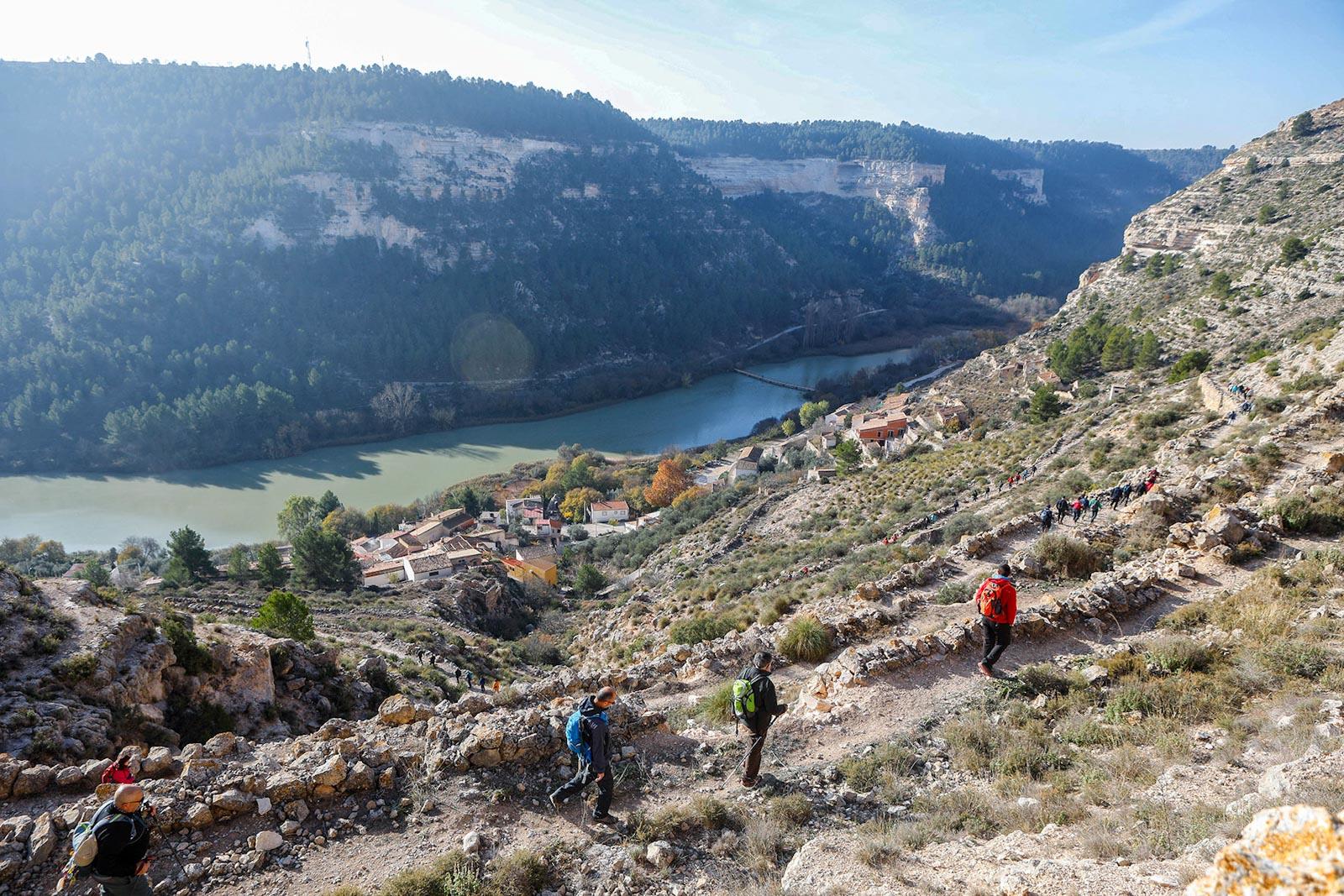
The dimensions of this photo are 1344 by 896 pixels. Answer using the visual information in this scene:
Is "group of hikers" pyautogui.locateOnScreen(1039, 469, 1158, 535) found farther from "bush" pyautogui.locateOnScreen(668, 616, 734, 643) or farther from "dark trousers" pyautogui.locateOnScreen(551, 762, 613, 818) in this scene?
"dark trousers" pyautogui.locateOnScreen(551, 762, 613, 818)

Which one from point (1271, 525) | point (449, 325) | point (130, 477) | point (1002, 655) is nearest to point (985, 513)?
point (1271, 525)

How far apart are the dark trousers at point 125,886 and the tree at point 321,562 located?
23.2m

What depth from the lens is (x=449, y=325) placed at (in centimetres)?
7425

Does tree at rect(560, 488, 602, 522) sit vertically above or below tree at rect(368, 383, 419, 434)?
below

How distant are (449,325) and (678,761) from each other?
246 feet

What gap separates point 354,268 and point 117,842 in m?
83.7

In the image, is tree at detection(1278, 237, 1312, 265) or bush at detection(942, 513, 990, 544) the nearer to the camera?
bush at detection(942, 513, 990, 544)

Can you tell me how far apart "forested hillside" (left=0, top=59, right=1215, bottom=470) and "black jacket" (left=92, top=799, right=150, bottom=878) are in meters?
58.0

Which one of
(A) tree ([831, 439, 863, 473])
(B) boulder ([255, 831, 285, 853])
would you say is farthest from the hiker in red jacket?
(A) tree ([831, 439, 863, 473])

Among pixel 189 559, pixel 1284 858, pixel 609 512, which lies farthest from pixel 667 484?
pixel 1284 858

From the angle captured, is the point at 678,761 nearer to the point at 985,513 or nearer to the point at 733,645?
the point at 733,645

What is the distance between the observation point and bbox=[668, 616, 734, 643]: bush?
11.6 meters

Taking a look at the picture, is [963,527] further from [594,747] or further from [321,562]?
[321,562]

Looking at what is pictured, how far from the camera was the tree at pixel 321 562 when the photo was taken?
2527 cm
